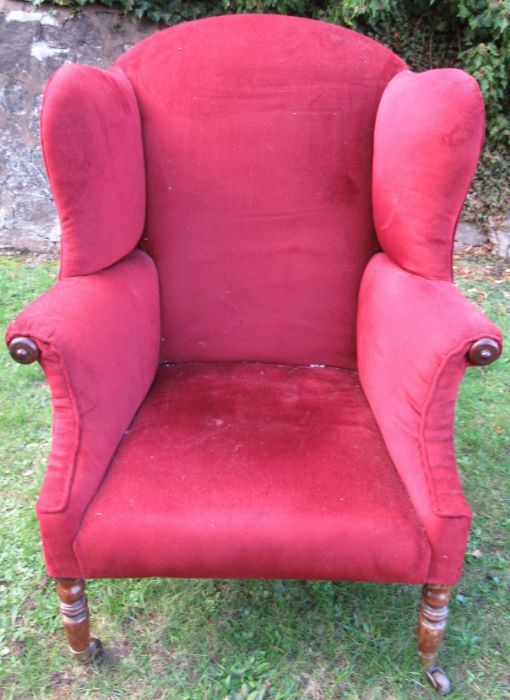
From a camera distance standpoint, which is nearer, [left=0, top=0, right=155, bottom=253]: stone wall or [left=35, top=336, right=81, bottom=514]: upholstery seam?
[left=35, top=336, right=81, bottom=514]: upholstery seam

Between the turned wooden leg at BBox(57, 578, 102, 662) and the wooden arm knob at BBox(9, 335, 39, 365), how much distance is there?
1.47 feet

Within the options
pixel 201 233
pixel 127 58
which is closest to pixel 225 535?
pixel 201 233

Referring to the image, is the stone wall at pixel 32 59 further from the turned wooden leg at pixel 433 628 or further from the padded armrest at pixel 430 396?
the turned wooden leg at pixel 433 628

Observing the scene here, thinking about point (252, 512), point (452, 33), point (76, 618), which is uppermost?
point (452, 33)

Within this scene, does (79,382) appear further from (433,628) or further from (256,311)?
(433,628)

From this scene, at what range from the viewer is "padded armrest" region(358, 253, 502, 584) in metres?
1.14

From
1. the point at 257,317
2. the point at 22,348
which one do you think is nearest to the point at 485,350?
the point at 257,317

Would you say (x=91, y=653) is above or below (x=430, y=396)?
below

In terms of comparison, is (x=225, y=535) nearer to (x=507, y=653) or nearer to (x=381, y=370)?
(x=381, y=370)

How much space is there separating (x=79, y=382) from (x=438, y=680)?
1.00 metres

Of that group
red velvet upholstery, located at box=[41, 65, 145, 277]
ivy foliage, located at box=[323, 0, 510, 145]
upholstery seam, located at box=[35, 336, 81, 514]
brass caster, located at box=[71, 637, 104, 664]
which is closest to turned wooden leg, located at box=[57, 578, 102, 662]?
brass caster, located at box=[71, 637, 104, 664]

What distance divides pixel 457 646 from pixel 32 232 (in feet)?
10.0

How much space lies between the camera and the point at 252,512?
3.76ft

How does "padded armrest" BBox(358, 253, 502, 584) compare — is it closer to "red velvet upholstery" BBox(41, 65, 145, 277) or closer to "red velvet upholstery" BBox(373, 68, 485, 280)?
"red velvet upholstery" BBox(373, 68, 485, 280)
